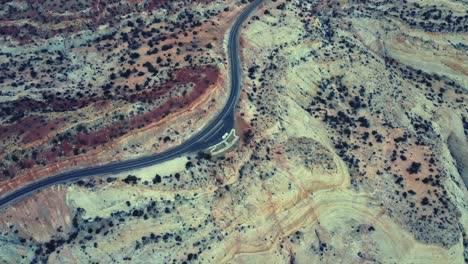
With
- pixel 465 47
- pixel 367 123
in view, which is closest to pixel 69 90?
pixel 367 123

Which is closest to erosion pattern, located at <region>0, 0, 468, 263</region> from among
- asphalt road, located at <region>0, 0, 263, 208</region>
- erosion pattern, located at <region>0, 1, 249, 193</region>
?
asphalt road, located at <region>0, 0, 263, 208</region>

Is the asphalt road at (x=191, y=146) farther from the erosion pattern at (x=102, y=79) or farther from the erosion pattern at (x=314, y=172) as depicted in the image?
the erosion pattern at (x=314, y=172)

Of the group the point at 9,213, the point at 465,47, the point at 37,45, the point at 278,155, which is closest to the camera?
the point at 9,213

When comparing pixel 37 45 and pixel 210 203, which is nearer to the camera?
pixel 210 203

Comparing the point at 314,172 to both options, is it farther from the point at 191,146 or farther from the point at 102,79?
the point at 102,79

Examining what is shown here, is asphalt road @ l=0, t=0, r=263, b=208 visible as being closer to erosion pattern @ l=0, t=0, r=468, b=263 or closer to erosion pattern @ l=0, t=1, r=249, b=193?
erosion pattern @ l=0, t=1, r=249, b=193

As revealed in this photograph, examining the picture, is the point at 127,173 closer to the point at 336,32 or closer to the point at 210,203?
the point at 210,203
